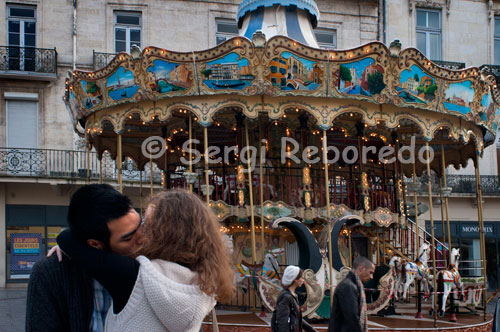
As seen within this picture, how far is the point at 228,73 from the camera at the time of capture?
36.8 feet

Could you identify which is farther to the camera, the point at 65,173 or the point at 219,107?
the point at 65,173

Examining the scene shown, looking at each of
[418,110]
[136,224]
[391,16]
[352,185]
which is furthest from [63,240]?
[391,16]

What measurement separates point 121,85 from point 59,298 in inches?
382

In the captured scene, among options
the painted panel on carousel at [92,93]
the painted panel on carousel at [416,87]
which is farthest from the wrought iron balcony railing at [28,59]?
the painted panel on carousel at [416,87]

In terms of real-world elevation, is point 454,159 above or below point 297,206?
above

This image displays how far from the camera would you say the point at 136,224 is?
2600mm

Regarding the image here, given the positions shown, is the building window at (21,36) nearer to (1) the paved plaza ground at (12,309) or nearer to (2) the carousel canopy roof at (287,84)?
(1) the paved plaza ground at (12,309)

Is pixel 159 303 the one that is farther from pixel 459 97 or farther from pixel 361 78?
pixel 459 97

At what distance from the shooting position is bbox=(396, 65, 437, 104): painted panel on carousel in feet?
37.7

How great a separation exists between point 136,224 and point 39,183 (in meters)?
21.0

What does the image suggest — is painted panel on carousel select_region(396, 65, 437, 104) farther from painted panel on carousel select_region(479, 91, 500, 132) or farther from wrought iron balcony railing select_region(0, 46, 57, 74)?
wrought iron balcony railing select_region(0, 46, 57, 74)

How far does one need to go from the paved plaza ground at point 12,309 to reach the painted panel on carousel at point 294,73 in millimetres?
7127

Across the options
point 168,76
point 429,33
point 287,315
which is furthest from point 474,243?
point 287,315

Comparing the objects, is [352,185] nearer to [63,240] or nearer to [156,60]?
[156,60]
